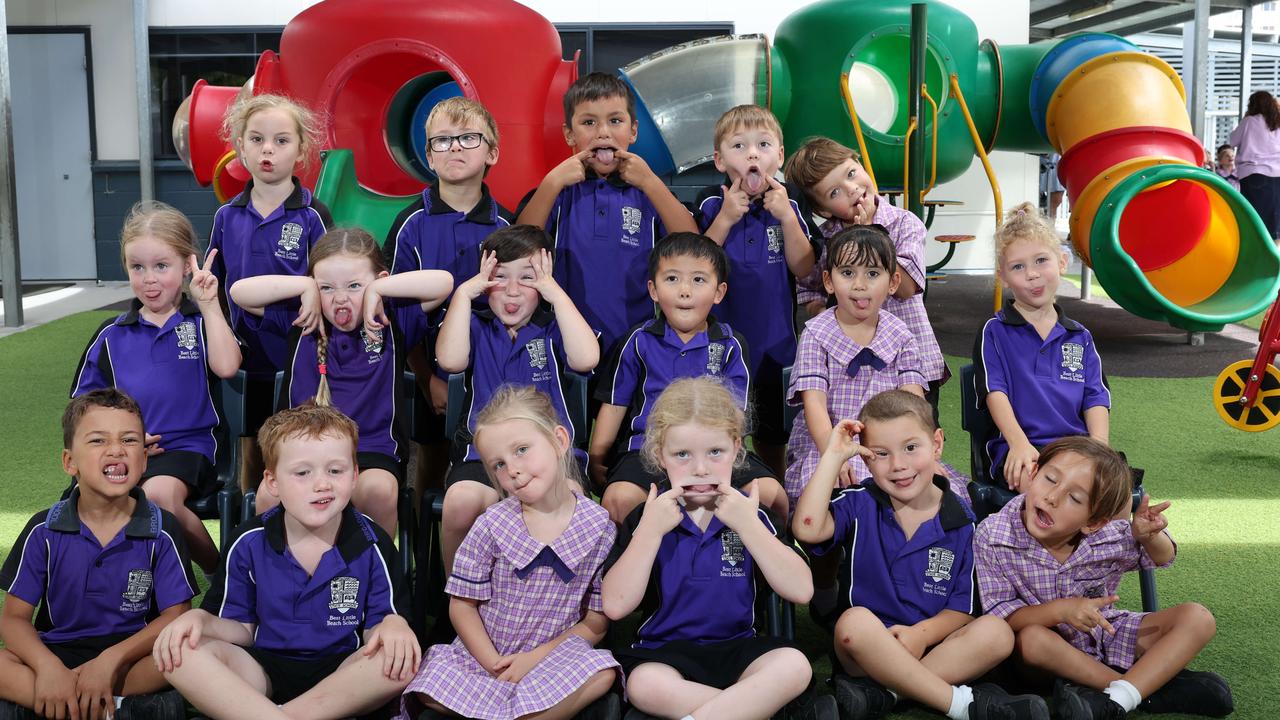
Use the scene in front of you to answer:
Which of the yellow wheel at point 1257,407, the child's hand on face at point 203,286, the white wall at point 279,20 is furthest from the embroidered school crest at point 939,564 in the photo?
the white wall at point 279,20

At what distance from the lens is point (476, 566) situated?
2.35m

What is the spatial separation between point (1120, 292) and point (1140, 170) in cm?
60

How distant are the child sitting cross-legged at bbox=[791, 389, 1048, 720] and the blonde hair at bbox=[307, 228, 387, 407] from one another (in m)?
1.22

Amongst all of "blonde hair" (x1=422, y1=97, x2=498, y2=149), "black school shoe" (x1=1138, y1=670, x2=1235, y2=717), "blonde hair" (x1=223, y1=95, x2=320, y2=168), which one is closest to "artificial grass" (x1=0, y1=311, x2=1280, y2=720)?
Result: "black school shoe" (x1=1138, y1=670, x2=1235, y2=717)

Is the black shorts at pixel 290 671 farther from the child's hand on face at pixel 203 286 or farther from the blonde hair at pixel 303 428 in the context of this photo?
the child's hand on face at pixel 203 286

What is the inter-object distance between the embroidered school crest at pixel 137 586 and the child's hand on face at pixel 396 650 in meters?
0.56

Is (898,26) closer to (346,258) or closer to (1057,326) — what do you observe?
(1057,326)

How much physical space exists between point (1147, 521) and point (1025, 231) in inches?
34.4

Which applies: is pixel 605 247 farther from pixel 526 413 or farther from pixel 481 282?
pixel 526 413

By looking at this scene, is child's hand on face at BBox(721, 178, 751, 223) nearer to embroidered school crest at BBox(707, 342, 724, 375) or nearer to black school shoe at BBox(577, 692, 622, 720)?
embroidered school crest at BBox(707, 342, 724, 375)

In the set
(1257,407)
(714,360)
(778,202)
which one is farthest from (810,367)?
(1257,407)

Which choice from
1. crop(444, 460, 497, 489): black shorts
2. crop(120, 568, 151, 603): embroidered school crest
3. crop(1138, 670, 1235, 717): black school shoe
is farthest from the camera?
crop(444, 460, 497, 489): black shorts

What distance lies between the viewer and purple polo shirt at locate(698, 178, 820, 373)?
3232 mm

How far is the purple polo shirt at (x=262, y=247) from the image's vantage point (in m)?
3.18
